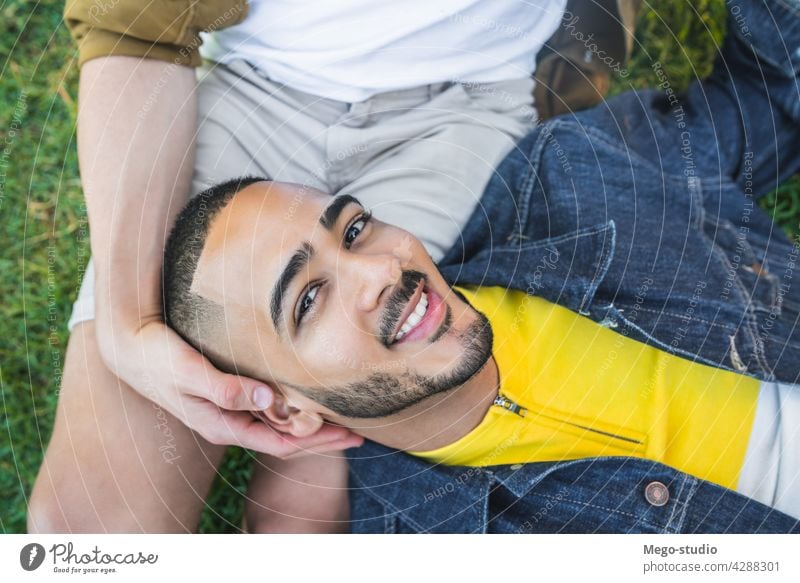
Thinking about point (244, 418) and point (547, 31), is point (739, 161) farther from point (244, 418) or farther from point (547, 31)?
point (244, 418)

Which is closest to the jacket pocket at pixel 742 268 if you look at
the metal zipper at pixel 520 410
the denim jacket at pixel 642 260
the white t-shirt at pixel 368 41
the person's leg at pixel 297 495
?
the denim jacket at pixel 642 260

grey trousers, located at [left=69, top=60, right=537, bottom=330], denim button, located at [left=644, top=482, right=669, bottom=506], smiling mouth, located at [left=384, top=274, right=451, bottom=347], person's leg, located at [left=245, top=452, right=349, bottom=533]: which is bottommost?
person's leg, located at [left=245, top=452, right=349, bottom=533]

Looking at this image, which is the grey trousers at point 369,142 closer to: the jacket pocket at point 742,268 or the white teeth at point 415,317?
the white teeth at point 415,317

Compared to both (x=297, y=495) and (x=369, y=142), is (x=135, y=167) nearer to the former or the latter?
(x=369, y=142)

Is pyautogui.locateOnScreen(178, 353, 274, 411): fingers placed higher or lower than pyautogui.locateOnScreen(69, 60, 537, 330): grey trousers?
lower

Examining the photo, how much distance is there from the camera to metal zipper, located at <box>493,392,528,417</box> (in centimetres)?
50

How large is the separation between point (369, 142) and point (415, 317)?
139 millimetres

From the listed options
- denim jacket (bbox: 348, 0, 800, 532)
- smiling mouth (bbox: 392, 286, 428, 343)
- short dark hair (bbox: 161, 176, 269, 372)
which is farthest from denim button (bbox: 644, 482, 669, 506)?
short dark hair (bbox: 161, 176, 269, 372)

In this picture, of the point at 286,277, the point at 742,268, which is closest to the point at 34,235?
the point at 286,277

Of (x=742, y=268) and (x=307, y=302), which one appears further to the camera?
(x=742, y=268)

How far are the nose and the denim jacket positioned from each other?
3.0 inches

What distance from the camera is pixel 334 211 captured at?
0.44m

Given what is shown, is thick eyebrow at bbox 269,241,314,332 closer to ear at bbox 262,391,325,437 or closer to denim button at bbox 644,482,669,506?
ear at bbox 262,391,325,437
